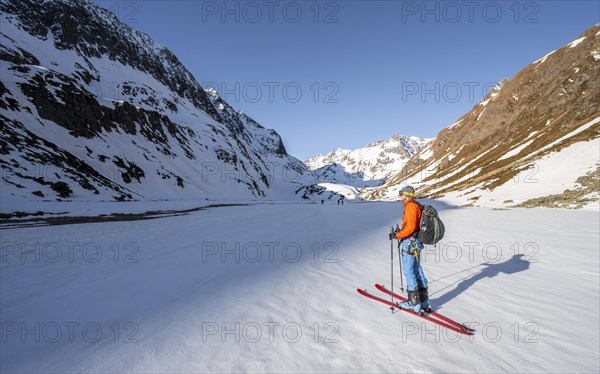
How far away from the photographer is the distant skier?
5867 millimetres

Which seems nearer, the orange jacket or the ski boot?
the ski boot

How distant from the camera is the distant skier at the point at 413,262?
5.87m

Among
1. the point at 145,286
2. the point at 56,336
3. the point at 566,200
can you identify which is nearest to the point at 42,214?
the point at 145,286

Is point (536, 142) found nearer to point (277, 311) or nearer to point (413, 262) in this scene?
point (413, 262)

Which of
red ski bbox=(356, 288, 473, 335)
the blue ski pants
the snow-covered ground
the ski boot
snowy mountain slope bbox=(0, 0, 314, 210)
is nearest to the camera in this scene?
the snow-covered ground

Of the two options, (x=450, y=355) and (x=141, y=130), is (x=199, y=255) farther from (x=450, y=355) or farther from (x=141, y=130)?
(x=141, y=130)

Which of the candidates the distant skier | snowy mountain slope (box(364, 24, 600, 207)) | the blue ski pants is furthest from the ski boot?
snowy mountain slope (box(364, 24, 600, 207))

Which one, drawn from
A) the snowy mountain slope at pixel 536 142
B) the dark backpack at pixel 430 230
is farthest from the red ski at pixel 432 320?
the snowy mountain slope at pixel 536 142

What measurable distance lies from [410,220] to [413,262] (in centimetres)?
91

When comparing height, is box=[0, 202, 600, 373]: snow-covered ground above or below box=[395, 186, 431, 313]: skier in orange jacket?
below

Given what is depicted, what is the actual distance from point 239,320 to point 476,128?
132802 mm

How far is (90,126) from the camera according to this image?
52.2m

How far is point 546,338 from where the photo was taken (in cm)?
499

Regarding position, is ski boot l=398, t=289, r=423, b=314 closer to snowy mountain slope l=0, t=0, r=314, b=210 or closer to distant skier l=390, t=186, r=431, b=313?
distant skier l=390, t=186, r=431, b=313
